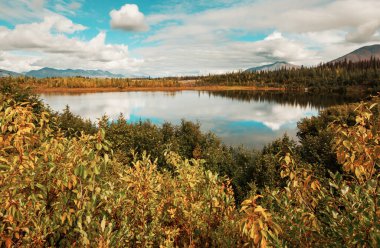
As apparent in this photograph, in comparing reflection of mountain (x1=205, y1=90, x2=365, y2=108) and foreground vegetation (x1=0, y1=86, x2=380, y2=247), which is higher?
foreground vegetation (x1=0, y1=86, x2=380, y2=247)

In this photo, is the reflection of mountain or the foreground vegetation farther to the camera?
the reflection of mountain

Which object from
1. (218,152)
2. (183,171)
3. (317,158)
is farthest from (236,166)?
(183,171)

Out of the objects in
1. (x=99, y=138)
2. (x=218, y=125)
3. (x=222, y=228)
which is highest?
(x=99, y=138)

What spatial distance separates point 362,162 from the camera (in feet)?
16.6

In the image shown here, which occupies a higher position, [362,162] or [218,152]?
[362,162]

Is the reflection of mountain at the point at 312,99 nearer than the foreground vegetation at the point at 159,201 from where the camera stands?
No

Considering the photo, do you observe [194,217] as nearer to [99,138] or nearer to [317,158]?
[99,138]

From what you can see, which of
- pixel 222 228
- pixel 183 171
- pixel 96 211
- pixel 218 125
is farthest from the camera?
pixel 218 125

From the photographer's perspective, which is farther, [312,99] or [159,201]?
[312,99]

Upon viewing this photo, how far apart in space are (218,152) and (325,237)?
74.3 feet

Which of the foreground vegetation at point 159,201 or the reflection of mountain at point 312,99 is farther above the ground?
the foreground vegetation at point 159,201

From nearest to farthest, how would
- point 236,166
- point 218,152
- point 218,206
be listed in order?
point 218,206
point 236,166
point 218,152

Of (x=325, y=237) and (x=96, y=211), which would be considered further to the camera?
(x=96, y=211)

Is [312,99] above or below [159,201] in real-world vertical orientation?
below
